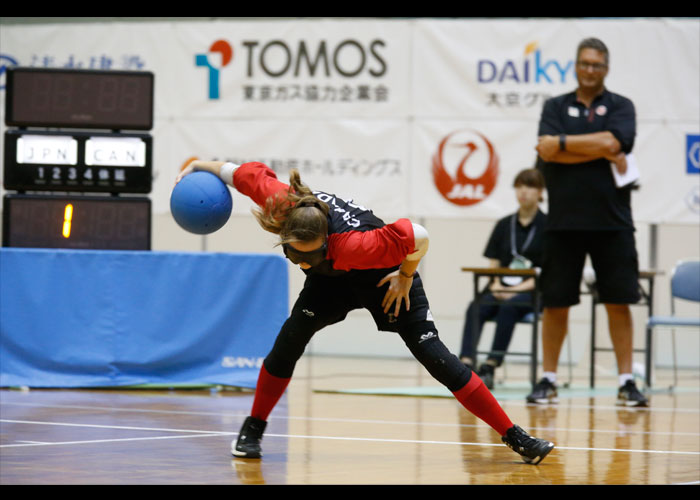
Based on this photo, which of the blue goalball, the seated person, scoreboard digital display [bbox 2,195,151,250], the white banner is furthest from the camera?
the white banner

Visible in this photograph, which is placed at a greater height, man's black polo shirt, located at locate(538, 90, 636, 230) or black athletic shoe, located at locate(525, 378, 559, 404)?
man's black polo shirt, located at locate(538, 90, 636, 230)

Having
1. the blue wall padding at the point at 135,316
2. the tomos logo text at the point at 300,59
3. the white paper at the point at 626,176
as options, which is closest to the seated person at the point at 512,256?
the white paper at the point at 626,176

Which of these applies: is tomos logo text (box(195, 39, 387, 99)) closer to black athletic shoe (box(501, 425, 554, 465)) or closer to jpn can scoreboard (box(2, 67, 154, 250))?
jpn can scoreboard (box(2, 67, 154, 250))

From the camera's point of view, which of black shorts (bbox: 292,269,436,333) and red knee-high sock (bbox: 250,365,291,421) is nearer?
black shorts (bbox: 292,269,436,333)

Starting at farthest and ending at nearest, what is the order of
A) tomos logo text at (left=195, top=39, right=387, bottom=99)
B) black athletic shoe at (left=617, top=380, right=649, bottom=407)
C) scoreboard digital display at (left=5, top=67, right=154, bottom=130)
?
tomos logo text at (left=195, top=39, right=387, bottom=99) < scoreboard digital display at (left=5, top=67, right=154, bottom=130) < black athletic shoe at (left=617, top=380, right=649, bottom=407)

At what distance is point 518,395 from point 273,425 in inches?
94.6

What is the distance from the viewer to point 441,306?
11289 mm

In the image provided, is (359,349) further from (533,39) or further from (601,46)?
(601,46)

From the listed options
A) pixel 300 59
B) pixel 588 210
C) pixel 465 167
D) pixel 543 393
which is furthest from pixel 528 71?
pixel 543 393

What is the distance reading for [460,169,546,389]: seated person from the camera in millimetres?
7875

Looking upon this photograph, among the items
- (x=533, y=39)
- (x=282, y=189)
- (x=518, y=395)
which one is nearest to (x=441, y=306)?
(x=533, y=39)

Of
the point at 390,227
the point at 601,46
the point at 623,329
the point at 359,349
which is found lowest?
the point at 359,349

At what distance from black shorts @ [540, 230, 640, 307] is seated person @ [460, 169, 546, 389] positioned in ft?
4.18

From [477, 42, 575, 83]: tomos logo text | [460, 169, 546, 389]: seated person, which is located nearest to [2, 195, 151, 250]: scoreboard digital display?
[460, 169, 546, 389]: seated person
